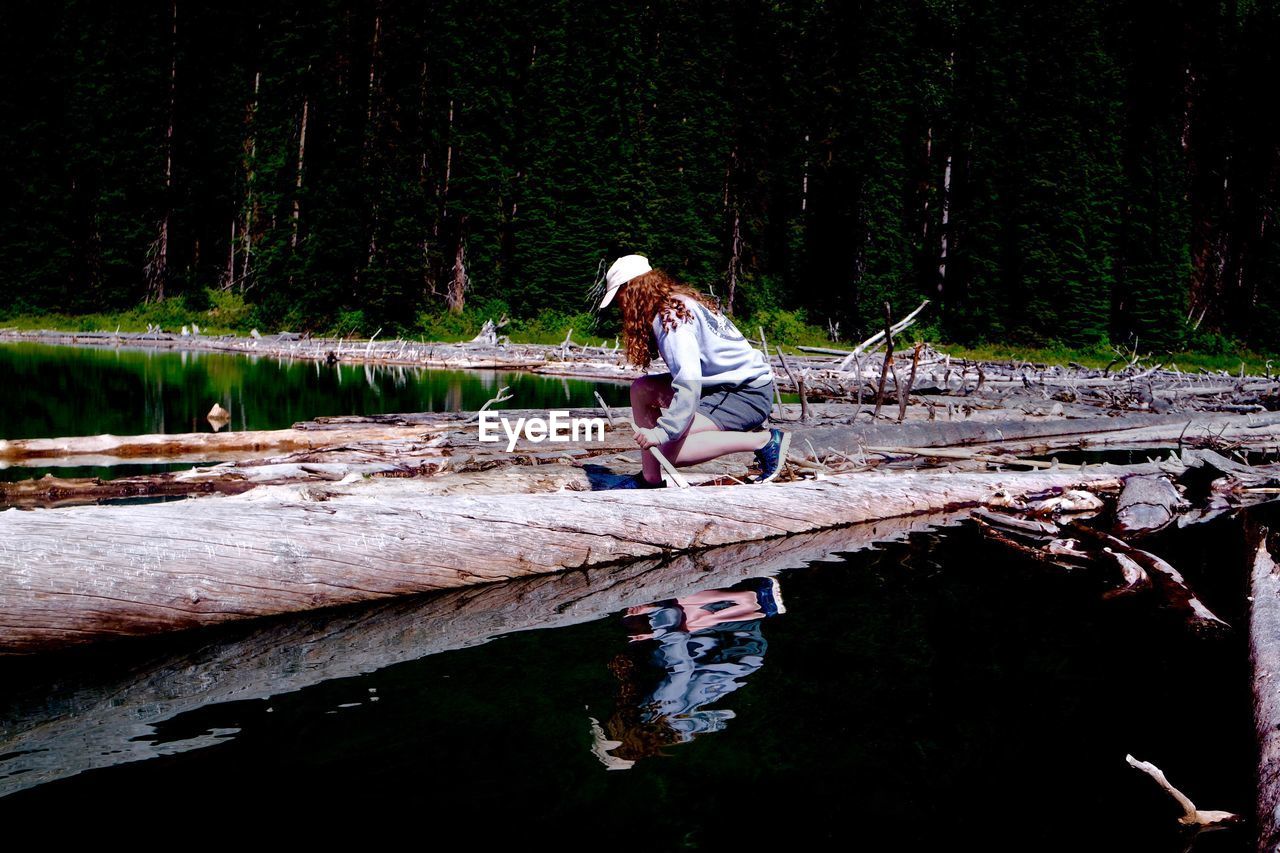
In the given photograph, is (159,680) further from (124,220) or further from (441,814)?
(124,220)

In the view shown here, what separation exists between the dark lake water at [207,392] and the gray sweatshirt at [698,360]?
5306 mm

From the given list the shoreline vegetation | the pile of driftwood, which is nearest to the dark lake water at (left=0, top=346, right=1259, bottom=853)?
the pile of driftwood

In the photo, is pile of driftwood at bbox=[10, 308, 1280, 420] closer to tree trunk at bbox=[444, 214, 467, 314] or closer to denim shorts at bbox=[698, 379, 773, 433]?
denim shorts at bbox=[698, 379, 773, 433]

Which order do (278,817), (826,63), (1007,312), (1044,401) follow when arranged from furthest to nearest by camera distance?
(826,63), (1007,312), (1044,401), (278,817)

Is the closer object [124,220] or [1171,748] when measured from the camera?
[1171,748]

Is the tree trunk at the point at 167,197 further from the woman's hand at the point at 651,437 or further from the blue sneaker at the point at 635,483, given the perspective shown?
the woman's hand at the point at 651,437

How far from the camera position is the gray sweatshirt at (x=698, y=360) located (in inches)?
232

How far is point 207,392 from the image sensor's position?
17.2 m

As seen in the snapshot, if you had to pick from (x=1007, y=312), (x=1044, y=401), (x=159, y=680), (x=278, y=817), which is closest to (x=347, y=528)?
(x=159, y=680)

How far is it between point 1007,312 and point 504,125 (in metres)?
19.4

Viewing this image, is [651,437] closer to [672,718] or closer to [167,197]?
[672,718]

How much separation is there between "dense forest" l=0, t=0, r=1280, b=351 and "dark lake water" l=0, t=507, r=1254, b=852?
25.3m

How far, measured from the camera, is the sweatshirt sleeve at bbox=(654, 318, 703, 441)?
5.88m

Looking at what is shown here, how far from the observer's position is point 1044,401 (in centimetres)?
1408
